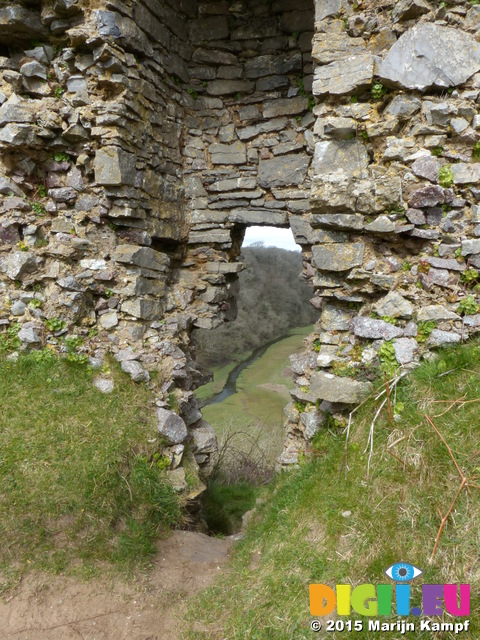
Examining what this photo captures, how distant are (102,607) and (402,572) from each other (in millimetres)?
2263

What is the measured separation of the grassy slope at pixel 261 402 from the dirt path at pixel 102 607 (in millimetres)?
7750

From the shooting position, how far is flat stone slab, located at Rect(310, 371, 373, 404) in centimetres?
352

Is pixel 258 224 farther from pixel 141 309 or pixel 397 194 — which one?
pixel 397 194

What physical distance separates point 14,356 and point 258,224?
350 centimetres

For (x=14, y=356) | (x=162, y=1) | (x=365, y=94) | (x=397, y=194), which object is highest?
(x=162, y=1)

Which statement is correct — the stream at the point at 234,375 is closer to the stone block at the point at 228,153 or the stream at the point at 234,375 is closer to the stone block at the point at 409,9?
the stone block at the point at 228,153

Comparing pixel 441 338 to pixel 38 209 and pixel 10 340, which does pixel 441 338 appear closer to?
pixel 10 340

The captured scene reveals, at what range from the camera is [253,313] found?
22859mm

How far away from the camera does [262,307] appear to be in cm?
2356

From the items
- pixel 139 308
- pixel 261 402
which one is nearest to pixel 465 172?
pixel 139 308

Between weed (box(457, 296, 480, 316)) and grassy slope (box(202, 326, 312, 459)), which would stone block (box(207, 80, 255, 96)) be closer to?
weed (box(457, 296, 480, 316))

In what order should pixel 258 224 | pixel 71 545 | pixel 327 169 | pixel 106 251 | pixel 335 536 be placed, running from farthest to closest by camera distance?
pixel 258 224
pixel 106 251
pixel 327 169
pixel 71 545
pixel 335 536

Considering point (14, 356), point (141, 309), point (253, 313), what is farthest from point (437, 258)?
point (253, 313)

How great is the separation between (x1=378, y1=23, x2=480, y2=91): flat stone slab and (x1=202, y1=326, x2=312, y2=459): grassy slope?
30.6ft
